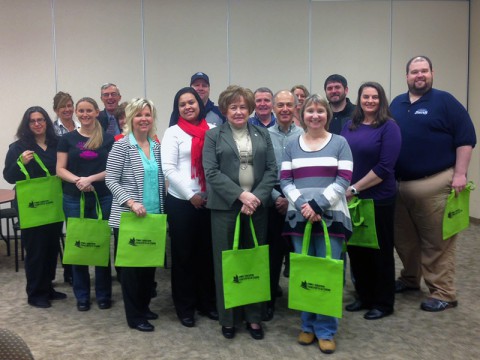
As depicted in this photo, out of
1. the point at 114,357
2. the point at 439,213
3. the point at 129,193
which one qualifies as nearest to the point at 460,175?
the point at 439,213

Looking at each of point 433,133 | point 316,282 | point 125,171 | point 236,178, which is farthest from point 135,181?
point 433,133

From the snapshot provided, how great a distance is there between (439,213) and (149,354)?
6.77 ft

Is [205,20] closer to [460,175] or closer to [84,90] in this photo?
[84,90]

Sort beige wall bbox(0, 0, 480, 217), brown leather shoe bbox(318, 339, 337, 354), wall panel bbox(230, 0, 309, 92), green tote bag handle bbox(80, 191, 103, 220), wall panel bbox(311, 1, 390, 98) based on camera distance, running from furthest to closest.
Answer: wall panel bbox(311, 1, 390, 98)
wall panel bbox(230, 0, 309, 92)
beige wall bbox(0, 0, 480, 217)
green tote bag handle bbox(80, 191, 103, 220)
brown leather shoe bbox(318, 339, 337, 354)

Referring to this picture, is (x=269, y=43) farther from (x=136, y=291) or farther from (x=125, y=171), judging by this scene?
(x=136, y=291)

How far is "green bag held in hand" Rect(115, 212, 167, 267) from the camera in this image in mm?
2787

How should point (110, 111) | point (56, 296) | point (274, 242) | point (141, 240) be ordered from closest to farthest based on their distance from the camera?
point (141, 240) < point (274, 242) < point (56, 296) < point (110, 111)

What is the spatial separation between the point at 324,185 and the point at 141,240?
1109 mm

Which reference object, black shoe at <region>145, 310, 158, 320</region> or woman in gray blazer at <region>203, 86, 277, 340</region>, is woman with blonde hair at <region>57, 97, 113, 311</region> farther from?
woman in gray blazer at <region>203, 86, 277, 340</region>

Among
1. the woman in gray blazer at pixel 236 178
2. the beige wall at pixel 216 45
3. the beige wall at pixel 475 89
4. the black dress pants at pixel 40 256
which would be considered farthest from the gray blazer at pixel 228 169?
the beige wall at pixel 475 89

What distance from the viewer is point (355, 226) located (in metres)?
2.99

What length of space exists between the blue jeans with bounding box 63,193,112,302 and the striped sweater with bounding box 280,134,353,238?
131cm

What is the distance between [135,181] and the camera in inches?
113

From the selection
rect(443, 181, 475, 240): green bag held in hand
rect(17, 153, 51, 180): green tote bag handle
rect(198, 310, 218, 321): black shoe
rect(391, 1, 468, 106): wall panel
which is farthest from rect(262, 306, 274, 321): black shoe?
rect(391, 1, 468, 106): wall panel
